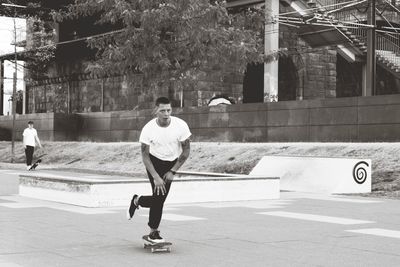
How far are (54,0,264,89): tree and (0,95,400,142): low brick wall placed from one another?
4.67 meters

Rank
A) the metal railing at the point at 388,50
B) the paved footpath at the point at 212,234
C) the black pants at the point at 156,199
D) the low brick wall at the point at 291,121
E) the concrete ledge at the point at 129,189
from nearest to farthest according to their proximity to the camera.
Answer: the paved footpath at the point at 212,234 < the black pants at the point at 156,199 < the concrete ledge at the point at 129,189 < the low brick wall at the point at 291,121 < the metal railing at the point at 388,50

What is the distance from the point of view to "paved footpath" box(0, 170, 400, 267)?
766cm

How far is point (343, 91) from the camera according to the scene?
134ft

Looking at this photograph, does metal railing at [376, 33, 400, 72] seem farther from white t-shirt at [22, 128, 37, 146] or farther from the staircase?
white t-shirt at [22, 128, 37, 146]

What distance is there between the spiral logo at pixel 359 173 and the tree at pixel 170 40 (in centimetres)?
379

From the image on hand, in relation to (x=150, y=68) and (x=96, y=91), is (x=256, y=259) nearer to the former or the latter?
(x=150, y=68)

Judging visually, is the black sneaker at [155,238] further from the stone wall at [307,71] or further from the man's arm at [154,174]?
the stone wall at [307,71]

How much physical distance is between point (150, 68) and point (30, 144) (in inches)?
429

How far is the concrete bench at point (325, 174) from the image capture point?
16.9m

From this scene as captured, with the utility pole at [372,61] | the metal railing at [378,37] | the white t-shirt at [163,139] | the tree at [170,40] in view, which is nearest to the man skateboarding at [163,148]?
the white t-shirt at [163,139]

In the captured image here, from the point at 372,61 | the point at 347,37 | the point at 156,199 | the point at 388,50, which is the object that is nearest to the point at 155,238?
the point at 156,199

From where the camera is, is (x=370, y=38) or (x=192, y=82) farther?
(x=370, y=38)

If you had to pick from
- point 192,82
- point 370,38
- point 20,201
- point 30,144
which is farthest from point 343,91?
point 20,201

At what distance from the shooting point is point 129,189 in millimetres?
13656
